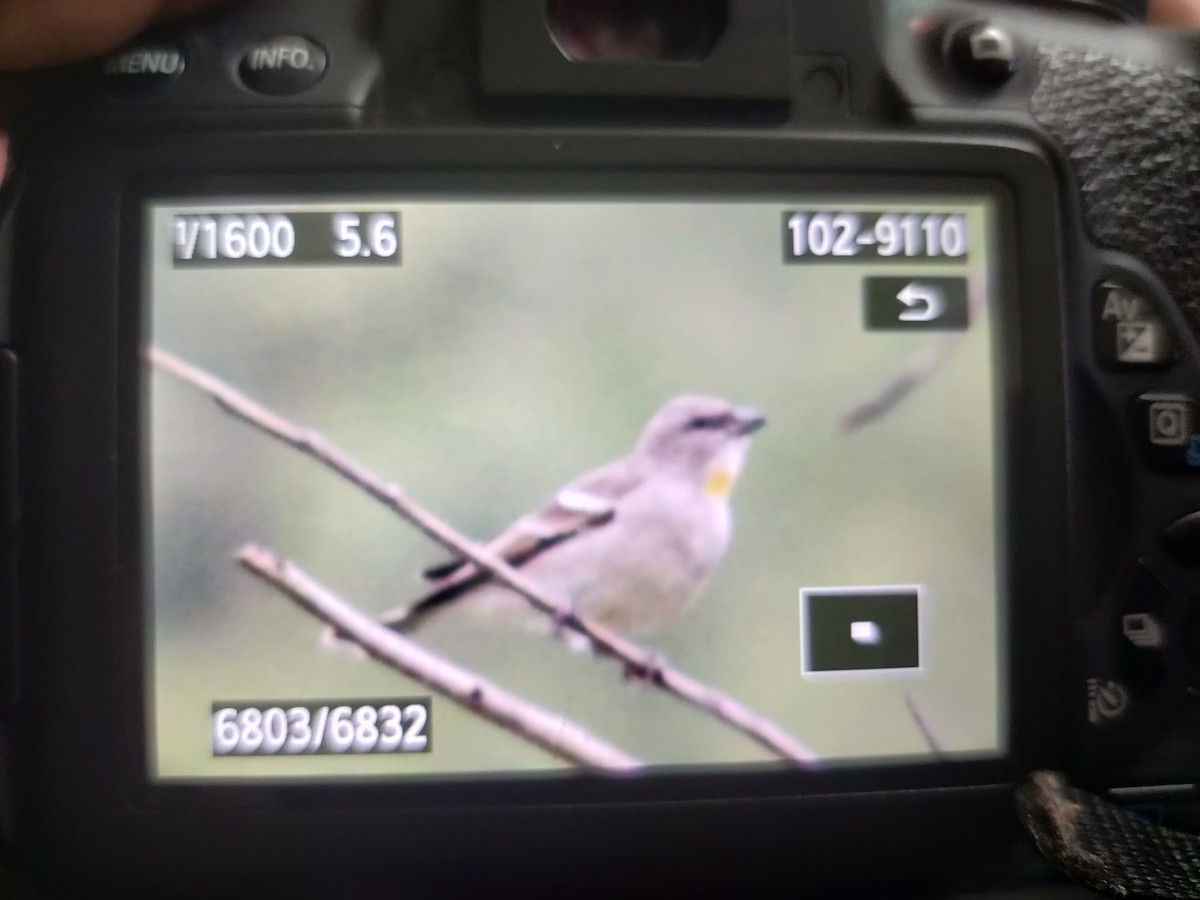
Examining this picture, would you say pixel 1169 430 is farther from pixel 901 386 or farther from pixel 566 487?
pixel 566 487

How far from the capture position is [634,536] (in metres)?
0.34

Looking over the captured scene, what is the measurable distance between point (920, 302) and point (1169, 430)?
97 mm

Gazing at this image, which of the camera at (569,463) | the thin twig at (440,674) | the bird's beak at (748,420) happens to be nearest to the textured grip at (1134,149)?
the camera at (569,463)

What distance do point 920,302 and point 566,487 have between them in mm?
139

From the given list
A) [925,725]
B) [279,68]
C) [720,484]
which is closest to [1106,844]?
[925,725]

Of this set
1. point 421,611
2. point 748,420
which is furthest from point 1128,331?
point 421,611

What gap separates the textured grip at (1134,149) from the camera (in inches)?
13.8

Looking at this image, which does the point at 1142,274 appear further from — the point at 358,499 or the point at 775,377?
the point at 358,499

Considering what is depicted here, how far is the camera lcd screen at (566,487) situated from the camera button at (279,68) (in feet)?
0.13

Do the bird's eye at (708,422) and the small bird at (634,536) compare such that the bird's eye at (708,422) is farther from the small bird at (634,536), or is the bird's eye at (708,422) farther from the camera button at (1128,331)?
the camera button at (1128,331)

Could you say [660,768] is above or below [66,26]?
below

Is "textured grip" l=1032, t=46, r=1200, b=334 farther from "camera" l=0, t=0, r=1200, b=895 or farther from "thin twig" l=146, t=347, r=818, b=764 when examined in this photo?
"thin twig" l=146, t=347, r=818, b=764

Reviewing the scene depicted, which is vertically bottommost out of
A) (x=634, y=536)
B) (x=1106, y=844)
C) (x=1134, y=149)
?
(x=1106, y=844)

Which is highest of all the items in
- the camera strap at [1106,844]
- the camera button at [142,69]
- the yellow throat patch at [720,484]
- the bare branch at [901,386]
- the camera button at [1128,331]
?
the camera button at [142,69]
